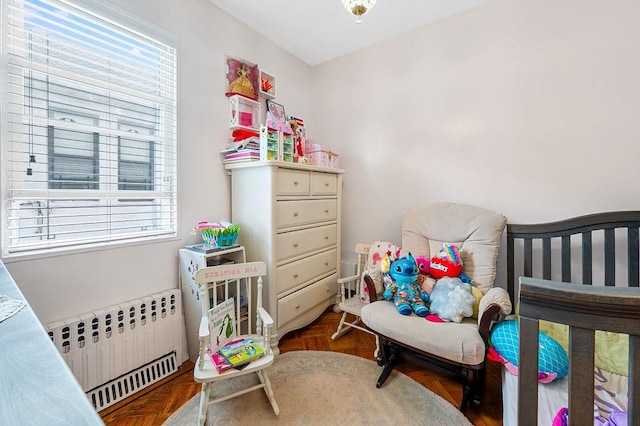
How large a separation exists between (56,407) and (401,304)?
5.29ft

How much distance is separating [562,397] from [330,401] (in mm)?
1084

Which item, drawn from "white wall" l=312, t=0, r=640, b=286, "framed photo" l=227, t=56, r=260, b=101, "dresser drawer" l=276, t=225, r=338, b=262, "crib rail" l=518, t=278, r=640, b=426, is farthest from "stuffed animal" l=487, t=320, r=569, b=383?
"framed photo" l=227, t=56, r=260, b=101

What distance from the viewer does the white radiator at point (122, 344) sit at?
55.7 inches

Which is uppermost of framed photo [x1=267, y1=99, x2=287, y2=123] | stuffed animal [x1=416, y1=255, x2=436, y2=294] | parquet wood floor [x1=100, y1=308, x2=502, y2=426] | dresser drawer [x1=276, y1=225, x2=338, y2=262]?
framed photo [x1=267, y1=99, x2=287, y2=123]

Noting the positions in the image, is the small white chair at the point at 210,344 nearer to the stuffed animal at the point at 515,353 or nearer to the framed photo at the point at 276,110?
the stuffed animal at the point at 515,353

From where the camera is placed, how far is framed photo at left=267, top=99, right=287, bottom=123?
8.37 ft

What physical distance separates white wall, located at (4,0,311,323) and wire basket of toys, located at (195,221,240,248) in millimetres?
187

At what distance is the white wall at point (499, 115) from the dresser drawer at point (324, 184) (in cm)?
39

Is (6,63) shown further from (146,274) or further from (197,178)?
(146,274)

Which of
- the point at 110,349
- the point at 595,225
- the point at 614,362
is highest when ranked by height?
the point at 595,225

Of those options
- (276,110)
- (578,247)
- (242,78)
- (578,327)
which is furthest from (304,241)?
(578,247)

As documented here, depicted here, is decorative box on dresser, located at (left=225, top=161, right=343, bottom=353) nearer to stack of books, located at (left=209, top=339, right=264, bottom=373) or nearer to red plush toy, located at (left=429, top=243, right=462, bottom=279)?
stack of books, located at (left=209, top=339, right=264, bottom=373)

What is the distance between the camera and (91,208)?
1.57 m

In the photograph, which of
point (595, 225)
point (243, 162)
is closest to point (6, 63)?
point (243, 162)
